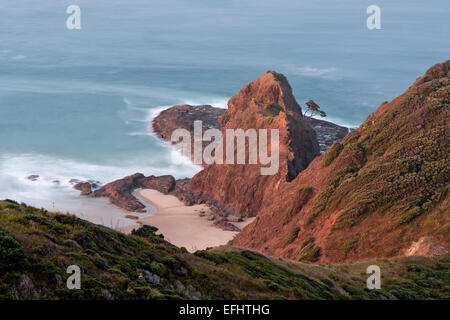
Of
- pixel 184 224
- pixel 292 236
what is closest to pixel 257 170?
pixel 184 224

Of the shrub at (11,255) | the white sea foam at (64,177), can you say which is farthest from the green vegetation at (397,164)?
the shrub at (11,255)

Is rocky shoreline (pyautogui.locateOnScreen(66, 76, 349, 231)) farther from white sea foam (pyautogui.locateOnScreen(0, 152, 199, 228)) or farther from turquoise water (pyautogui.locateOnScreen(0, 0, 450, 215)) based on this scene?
turquoise water (pyautogui.locateOnScreen(0, 0, 450, 215))

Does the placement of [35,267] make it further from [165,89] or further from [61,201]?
[165,89]

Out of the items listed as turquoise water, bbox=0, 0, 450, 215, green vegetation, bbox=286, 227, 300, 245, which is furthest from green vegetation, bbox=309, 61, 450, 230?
turquoise water, bbox=0, 0, 450, 215

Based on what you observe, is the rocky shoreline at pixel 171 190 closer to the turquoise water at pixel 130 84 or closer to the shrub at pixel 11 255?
the turquoise water at pixel 130 84
